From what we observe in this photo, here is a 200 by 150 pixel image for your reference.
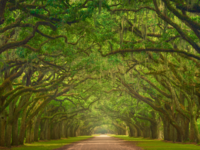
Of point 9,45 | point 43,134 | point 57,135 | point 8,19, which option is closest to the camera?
point 8,19

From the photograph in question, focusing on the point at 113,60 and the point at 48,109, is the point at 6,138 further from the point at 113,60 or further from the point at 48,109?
the point at 48,109

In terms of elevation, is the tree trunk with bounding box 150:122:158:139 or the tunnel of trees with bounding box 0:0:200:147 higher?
the tunnel of trees with bounding box 0:0:200:147

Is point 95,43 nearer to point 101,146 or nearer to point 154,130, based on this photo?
point 101,146

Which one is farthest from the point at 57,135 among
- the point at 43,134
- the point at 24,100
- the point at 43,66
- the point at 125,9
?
the point at 125,9

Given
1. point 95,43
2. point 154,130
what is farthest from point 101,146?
point 154,130

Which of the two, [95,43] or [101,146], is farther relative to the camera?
[101,146]

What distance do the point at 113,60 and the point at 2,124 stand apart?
10930 millimetres

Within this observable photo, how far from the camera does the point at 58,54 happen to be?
19969mm

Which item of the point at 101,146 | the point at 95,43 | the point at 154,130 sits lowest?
the point at 154,130

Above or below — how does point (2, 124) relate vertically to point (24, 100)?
below

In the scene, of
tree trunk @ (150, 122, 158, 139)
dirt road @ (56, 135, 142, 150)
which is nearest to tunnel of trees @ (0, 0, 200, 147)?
dirt road @ (56, 135, 142, 150)

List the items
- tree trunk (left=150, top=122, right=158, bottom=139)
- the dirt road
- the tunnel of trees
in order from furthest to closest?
tree trunk (left=150, top=122, right=158, bottom=139) → the dirt road → the tunnel of trees

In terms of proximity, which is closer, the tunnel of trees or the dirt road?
the tunnel of trees

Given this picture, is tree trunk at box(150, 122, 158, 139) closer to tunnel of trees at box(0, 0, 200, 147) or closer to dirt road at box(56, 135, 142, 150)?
tunnel of trees at box(0, 0, 200, 147)
